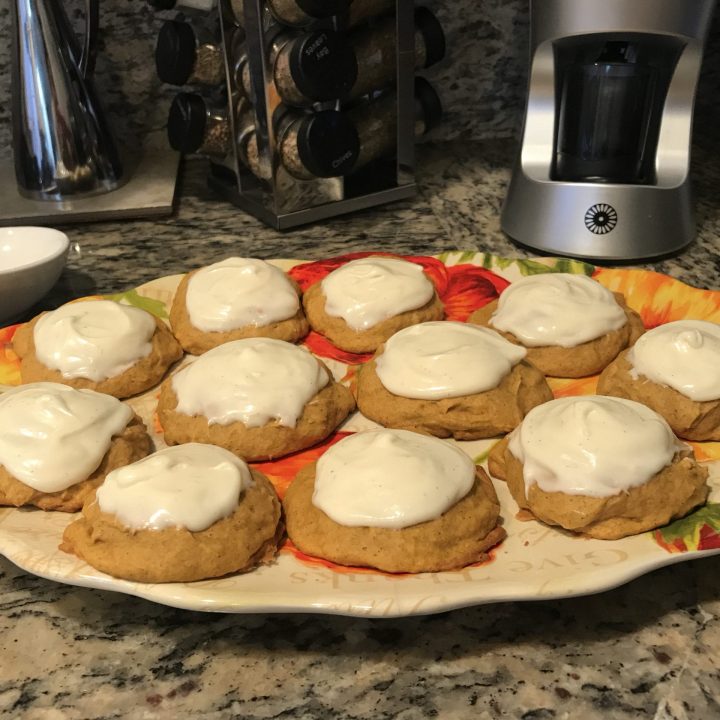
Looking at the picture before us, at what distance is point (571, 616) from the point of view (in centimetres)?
81

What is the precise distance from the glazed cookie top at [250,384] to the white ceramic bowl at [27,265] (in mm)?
340

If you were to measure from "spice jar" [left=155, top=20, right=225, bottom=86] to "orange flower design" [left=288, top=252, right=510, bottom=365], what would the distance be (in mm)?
483

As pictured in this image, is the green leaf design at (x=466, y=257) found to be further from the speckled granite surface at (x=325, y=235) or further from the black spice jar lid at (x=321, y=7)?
the black spice jar lid at (x=321, y=7)

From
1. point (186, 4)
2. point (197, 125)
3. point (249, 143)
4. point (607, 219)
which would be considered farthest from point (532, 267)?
point (186, 4)

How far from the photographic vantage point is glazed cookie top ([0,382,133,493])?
883mm

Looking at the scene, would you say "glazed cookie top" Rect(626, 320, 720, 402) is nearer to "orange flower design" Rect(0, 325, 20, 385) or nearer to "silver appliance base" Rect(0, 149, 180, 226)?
"orange flower design" Rect(0, 325, 20, 385)

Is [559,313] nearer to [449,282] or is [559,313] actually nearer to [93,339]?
[449,282]

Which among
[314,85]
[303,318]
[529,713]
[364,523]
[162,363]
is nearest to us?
[529,713]

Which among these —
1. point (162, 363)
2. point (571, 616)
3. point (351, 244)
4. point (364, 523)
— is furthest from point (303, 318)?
point (571, 616)

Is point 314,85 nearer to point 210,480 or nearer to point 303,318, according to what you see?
point 303,318

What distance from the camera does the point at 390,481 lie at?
0.84 metres

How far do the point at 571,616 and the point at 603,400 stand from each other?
24 centimetres

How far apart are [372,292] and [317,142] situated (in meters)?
0.38

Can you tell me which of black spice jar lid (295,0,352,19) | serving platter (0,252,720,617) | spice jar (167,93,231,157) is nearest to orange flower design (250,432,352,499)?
serving platter (0,252,720,617)
